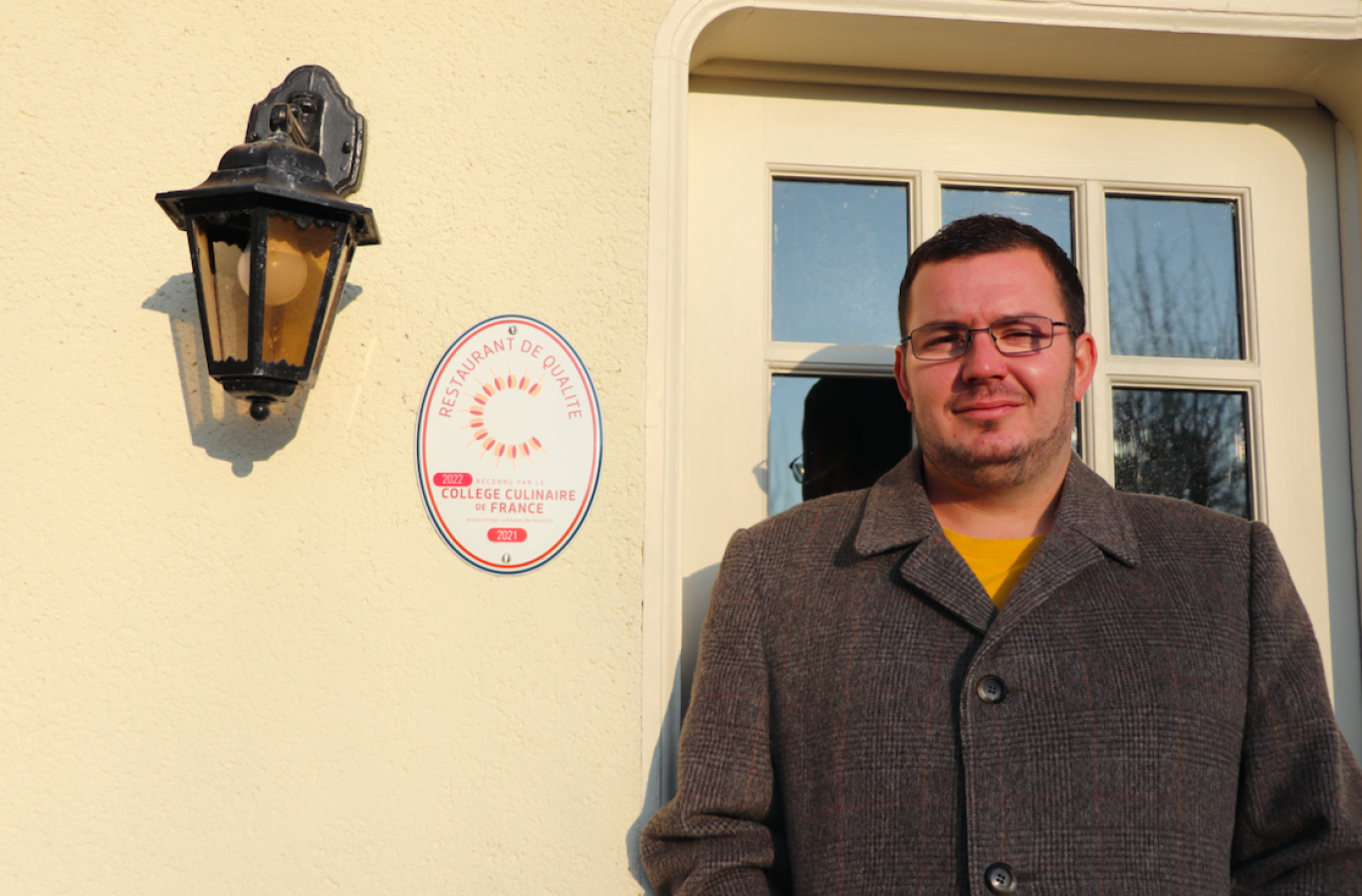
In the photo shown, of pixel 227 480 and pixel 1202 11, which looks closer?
pixel 227 480

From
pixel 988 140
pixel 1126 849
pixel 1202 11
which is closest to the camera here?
pixel 1126 849

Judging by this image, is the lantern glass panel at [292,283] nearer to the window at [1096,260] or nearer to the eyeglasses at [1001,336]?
the window at [1096,260]

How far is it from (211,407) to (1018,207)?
1.54 meters

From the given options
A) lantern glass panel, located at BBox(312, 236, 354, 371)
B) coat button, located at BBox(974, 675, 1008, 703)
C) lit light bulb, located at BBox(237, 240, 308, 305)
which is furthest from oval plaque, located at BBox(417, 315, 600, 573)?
coat button, located at BBox(974, 675, 1008, 703)

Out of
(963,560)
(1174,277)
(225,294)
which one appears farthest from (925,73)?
(225,294)

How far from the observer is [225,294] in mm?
1402

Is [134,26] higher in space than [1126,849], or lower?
higher

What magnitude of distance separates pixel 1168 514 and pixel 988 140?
0.84 meters

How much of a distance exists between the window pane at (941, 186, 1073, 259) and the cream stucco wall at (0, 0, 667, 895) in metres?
0.66

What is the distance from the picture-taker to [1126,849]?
4.03 feet

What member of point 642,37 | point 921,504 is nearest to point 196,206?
point 642,37

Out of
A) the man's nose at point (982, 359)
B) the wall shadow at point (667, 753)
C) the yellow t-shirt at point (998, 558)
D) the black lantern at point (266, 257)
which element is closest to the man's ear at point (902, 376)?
the man's nose at point (982, 359)

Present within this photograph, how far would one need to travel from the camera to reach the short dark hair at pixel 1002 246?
1.48 m

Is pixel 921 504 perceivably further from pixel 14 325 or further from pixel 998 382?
pixel 14 325
